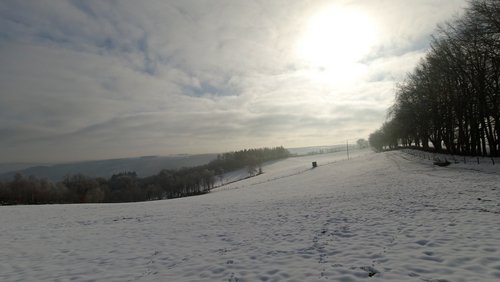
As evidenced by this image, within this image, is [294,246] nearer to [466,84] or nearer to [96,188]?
[466,84]

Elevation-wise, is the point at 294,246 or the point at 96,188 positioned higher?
the point at 294,246

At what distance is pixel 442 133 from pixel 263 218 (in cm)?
4575

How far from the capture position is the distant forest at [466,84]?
27.6 metres

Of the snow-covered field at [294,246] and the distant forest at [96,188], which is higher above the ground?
the snow-covered field at [294,246]

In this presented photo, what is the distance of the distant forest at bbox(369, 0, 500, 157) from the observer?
27.6 metres

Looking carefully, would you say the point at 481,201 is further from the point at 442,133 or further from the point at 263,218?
the point at 442,133

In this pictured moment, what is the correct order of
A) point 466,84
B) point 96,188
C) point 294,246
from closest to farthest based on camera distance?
point 294,246
point 466,84
point 96,188

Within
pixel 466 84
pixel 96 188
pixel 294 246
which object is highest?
pixel 466 84

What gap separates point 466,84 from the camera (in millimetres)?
35281

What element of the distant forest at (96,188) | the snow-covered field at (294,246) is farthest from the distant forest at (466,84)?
the distant forest at (96,188)

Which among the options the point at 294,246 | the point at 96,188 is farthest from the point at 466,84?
the point at 96,188

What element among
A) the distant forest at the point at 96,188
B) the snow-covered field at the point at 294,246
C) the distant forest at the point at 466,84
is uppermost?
the distant forest at the point at 466,84

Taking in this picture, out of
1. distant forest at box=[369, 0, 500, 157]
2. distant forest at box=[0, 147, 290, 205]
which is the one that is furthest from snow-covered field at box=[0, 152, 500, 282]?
distant forest at box=[0, 147, 290, 205]

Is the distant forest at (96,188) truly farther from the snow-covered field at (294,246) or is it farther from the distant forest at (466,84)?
the distant forest at (466,84)
